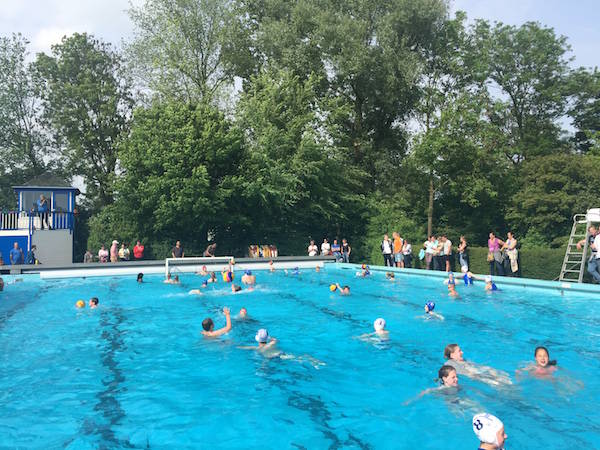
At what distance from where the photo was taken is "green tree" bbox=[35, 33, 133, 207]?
38188 mm

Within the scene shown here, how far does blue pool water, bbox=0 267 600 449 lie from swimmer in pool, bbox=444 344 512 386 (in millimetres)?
198

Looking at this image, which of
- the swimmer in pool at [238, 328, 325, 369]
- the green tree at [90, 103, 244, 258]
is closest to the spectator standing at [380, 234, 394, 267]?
the green tree at [90, 103, 244, 258]

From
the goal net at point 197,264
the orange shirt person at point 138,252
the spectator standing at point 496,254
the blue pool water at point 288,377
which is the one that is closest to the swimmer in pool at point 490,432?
the blue pool water at point 288,377

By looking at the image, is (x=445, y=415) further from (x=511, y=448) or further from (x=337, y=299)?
(x=337, y=299)

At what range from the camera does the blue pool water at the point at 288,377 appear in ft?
19.3

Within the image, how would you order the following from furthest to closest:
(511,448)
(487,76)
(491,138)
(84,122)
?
1. (84,122)
2. (487,76)
3. (491,138)
4. (511,448)

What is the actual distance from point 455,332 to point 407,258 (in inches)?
498

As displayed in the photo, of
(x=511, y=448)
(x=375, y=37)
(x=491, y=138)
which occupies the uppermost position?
(x=375, y=37)

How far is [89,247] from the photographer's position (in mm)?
32375

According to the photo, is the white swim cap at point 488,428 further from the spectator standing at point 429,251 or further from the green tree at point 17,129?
the green tree at point 17,129

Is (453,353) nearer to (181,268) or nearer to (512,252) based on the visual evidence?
(512,252)

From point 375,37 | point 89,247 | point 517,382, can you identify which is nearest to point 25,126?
point 89,247

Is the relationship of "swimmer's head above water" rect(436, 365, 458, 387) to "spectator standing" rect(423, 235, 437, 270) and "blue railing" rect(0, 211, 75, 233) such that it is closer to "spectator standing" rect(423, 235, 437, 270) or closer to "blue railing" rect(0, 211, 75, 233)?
"spectator standing" rect(423, 235, 437, 270)

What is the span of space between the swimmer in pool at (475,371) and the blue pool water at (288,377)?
7.8 inches
